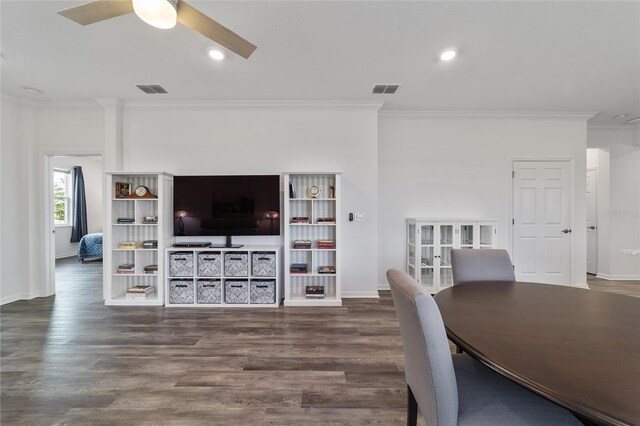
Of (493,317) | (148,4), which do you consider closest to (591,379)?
(493,317)

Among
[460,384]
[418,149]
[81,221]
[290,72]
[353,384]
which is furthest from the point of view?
[81,221]

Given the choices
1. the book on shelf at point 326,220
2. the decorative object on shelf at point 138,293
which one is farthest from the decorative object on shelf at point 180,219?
the book on shelf at point 326,220

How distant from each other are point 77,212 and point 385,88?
824 cm

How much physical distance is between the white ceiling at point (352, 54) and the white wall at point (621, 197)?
4.02ft

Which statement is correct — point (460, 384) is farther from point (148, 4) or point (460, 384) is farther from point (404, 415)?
point (148, 4)

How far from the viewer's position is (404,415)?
64.1 inches

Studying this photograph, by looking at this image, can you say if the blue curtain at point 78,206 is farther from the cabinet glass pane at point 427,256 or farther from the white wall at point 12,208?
Answer: the cabinet glass pane at point 427,256

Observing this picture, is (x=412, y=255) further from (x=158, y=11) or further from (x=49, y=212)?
(x=49, y=212)

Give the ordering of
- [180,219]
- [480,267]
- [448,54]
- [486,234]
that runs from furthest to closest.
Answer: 1. [486,234]
2. [180,219]
3. [448,54]
4. [480,267]

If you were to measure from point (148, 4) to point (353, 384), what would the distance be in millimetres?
2536

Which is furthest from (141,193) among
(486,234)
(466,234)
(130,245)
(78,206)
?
(78,206)

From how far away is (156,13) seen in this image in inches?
57.4

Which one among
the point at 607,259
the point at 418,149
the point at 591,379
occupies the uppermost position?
the point at 418,149

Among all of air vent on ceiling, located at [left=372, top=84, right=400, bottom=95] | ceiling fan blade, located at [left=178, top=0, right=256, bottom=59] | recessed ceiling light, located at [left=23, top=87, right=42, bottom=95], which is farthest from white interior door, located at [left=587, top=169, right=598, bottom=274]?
recessed ceiling light, located at [left=23, top=87, right=42, bottom=95]
